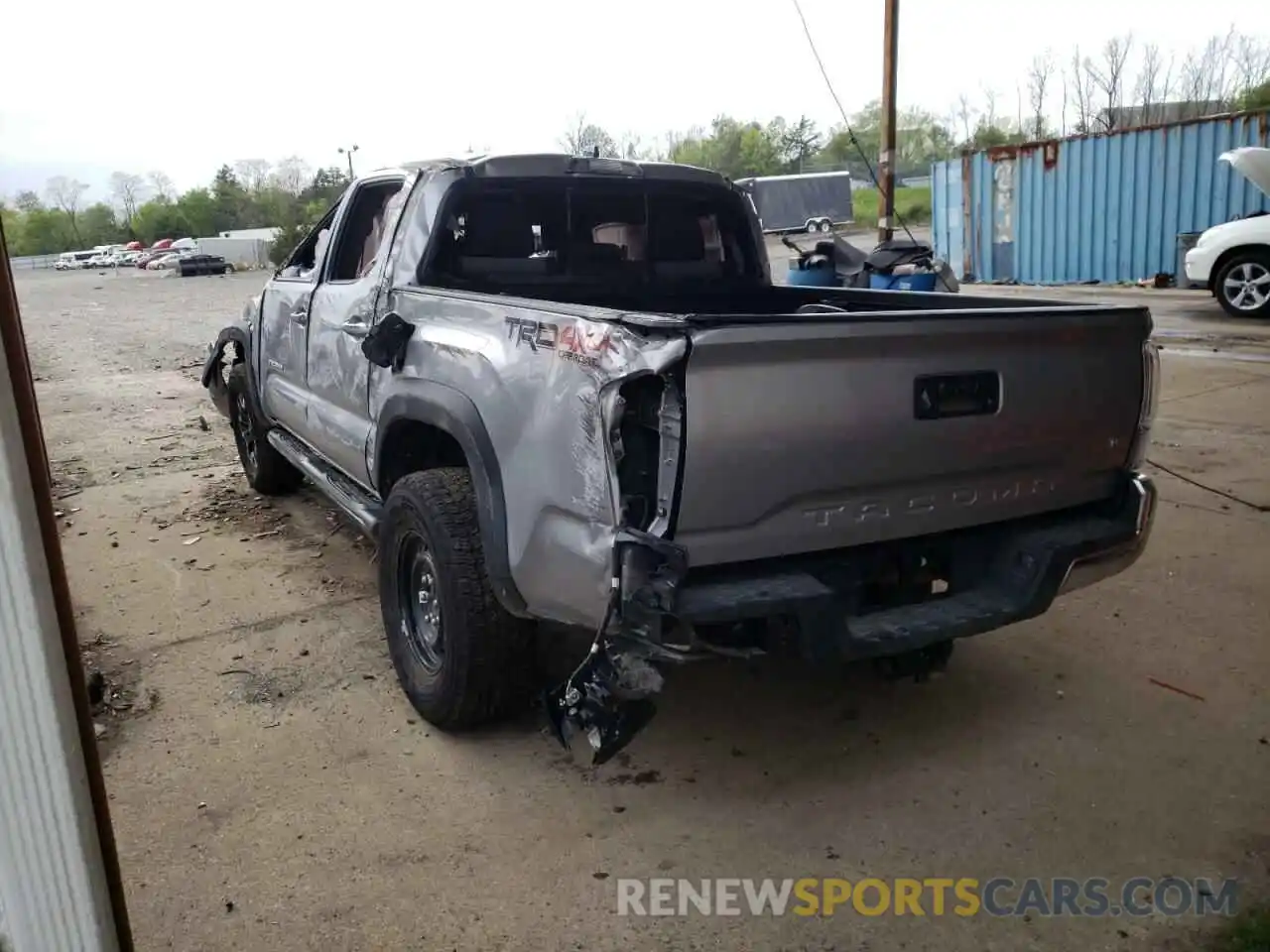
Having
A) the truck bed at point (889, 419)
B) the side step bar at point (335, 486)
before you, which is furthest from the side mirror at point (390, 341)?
the truck bed at point (889, 419)

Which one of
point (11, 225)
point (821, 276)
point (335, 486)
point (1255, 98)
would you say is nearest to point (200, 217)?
point (11, 225)

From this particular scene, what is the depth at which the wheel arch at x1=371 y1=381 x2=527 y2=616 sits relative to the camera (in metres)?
3.03

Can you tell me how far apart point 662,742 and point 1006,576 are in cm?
125

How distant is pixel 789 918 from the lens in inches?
104

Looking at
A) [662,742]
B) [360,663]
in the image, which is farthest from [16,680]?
[360,663]

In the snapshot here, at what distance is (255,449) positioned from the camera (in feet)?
20.9

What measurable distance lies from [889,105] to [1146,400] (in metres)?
12.2

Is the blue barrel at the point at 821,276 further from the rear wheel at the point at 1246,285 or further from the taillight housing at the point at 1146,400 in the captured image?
the taillight housing at the point at 1146,400

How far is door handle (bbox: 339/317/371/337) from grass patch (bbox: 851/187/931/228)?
45.2 meters

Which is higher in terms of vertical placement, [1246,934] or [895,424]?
[895,424]

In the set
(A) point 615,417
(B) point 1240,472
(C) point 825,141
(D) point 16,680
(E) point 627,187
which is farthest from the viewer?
(C) point 825,141

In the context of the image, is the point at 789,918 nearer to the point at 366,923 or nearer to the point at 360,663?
the point at 366,923

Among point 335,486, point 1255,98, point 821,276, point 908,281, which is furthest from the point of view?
point 1255,98

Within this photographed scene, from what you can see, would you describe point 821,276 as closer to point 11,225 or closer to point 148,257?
point 11,225
